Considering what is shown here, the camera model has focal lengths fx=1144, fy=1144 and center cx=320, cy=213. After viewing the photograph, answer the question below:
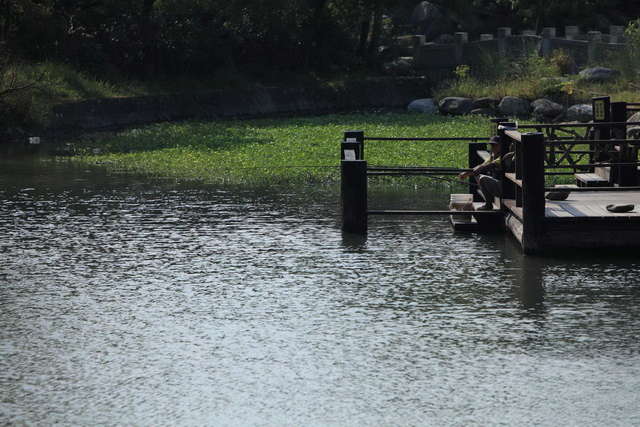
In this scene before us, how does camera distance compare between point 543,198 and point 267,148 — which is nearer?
point 543,198

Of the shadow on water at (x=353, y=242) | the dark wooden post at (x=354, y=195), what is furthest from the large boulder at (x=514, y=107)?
the shadow on water at (x=353, y=242)

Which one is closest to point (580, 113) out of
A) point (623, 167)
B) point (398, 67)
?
point (398, 67)

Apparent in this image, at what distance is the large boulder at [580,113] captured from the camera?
4050 cm

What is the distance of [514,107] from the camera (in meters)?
43.4

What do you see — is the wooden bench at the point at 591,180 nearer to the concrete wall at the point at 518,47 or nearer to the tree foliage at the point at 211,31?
the concrete wall at the point at 518,47

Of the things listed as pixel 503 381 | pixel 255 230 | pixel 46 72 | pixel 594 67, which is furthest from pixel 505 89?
pixel 503 381

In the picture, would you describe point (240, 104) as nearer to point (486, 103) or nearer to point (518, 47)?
point (486, 103)

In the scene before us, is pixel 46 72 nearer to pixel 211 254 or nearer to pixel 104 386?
pixel 211 254

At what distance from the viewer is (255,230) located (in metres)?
19.5

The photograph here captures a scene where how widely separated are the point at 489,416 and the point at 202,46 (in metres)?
43.6

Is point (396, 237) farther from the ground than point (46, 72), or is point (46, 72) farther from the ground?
point (46, 72)

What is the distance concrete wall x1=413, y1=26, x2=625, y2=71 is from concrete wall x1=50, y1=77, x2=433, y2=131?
275 cm

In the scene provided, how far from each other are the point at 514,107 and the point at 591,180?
22696mm

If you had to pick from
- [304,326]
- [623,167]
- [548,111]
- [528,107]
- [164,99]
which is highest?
[164,99]
